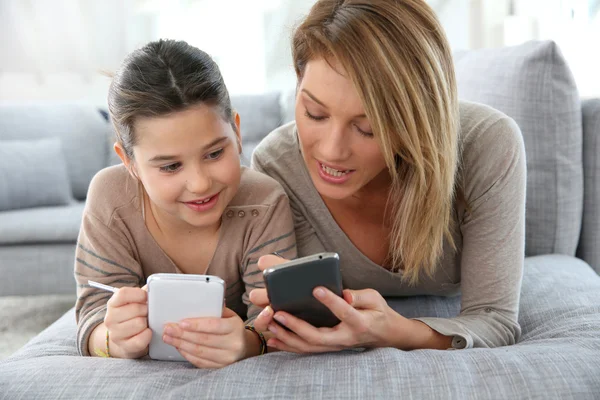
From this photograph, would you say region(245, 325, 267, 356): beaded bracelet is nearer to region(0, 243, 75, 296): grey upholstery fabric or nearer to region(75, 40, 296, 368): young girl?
region(75, 40, 296, 368): young girl

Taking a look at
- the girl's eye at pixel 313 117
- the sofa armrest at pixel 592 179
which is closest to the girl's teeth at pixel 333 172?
the girl's eye at pixel 313 117

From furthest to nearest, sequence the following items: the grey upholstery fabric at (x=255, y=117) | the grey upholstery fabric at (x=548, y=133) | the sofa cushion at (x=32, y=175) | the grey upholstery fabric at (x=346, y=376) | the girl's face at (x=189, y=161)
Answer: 1. the grey upholstery fabric at (x=255, y=117)
2. the sofa cushion at (x=32, y=175)
3. the grey upholstery fabric at (x=548, y=133)
4. the girl's face at (x=189, y=161)
5. the grey upholstery fabric at (x=346, y=376)

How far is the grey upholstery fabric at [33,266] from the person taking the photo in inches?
109

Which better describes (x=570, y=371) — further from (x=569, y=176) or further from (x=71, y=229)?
(x=71, y=229)

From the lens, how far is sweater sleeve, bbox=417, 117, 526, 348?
1.39 meters

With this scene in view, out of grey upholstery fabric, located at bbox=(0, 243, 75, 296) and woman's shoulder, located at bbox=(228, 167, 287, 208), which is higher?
woman's shoulder, located at bbox=(228, 167, 287, 208)

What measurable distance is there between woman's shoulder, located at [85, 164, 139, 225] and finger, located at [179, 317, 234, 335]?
0.38 metres

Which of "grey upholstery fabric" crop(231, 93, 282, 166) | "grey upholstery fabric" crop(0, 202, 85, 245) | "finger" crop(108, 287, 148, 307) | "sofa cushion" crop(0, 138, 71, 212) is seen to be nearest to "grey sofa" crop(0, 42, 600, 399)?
"finger" crop(108, 287, 148, 307)

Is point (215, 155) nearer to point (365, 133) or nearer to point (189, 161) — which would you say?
point (189, 161)

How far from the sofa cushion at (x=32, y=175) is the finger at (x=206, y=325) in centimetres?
220

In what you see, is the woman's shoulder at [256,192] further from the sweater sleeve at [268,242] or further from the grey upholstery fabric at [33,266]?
the grey upholstery fabric at [33,266]

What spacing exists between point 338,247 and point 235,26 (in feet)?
9.84

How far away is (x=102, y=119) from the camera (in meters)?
3.54

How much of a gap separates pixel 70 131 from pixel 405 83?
2549 mm
